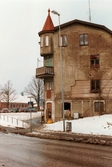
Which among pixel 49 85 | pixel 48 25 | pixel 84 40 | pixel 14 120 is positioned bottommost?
pixel 14 120

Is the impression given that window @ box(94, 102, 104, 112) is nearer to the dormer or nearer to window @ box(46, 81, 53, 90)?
window @ box(46, 81, 53, 90)

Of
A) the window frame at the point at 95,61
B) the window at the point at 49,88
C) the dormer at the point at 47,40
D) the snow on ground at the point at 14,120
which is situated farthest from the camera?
the window at the point at 49,88

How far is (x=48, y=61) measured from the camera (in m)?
34.1

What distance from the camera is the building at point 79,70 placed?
1233 inches

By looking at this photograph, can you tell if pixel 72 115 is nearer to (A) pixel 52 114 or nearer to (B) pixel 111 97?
(A) pixel 52 114

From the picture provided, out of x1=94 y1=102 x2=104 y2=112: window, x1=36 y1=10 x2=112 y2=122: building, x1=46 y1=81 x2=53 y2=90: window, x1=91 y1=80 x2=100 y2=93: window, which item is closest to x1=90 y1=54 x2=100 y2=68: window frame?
x1=36 y1=10 x2=112 y2=122: building

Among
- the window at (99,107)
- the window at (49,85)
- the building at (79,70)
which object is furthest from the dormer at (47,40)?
the window at (99,107)

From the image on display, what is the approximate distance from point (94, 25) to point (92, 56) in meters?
4.23

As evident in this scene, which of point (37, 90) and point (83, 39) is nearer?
point (83, 39)

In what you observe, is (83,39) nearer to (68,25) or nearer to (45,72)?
(68,25)

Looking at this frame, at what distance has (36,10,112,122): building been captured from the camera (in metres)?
31.3

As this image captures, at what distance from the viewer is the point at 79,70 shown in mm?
32312

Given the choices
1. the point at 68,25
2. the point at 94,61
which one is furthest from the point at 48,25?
the point at 94,61

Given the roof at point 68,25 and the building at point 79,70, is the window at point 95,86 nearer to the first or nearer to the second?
the building at point 79,70
